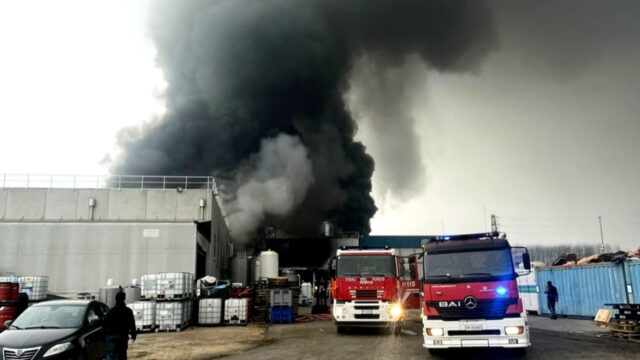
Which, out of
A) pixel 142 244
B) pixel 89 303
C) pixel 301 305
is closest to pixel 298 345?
pixel 89 303

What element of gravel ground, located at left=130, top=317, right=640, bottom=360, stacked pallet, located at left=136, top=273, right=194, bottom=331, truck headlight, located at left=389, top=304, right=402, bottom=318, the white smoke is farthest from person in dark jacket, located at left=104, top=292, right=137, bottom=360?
the white smoke

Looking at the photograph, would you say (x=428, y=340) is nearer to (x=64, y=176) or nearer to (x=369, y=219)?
(x=64, y=176)

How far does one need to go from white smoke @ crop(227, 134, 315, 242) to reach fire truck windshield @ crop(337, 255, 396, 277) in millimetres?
23923

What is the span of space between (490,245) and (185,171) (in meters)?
38.6

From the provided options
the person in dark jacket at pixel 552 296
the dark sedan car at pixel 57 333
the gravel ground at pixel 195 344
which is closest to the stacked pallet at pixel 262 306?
the gravel ground at pixel 195 344

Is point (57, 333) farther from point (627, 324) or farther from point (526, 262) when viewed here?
point (627, 324)

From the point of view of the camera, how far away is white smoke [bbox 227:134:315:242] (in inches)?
1554

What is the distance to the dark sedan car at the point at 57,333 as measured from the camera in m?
8.37

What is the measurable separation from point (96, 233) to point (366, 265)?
17.1m

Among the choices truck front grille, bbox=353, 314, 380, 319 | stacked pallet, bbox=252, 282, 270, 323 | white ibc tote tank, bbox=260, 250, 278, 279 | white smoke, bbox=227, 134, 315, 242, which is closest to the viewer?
truck front grille, bbox=353, 314, 380, 319

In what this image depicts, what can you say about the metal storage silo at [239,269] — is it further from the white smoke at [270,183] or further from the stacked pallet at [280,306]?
the stacked pallet at [280,306]

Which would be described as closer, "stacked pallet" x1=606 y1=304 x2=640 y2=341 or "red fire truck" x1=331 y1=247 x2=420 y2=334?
"stacked pallet" x1=606 y1=304 x2=640 y2=341

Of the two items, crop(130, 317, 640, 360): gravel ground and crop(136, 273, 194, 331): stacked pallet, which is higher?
crop(136, 273, 194, 331): stacked pallet

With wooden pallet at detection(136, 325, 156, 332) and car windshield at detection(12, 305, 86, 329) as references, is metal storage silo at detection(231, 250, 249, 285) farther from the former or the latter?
car windshield at detection(12, 305, 86, 329)
